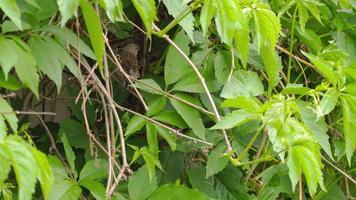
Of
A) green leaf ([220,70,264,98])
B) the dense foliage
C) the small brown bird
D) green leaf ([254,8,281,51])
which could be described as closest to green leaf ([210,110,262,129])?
the dense foliage

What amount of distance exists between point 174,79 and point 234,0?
33 centimetres

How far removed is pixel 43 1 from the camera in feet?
3.40

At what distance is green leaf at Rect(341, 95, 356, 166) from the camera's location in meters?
1.17

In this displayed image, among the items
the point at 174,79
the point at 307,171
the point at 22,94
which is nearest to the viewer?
the point at 307,171

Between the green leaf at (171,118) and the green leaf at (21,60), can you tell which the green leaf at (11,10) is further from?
the green leaf at (171,118)

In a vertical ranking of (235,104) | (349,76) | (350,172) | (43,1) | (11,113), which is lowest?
(350,172)

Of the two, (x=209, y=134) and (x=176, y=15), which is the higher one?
(x=176, y=15)

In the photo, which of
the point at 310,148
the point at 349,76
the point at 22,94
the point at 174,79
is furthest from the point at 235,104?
the point at 22,94

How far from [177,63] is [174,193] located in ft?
0.81

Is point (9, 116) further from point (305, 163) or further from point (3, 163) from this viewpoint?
point (305, 163)

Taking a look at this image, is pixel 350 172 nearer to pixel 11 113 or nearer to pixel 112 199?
pixel 112 199

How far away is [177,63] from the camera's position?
1237mm

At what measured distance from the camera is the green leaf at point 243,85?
3.96 feet

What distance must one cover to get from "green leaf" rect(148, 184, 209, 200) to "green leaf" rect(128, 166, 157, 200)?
15 millimetres
